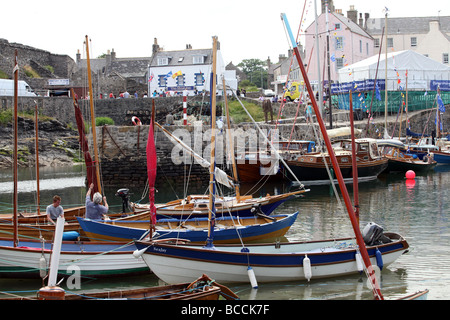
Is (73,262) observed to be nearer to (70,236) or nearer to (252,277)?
(70,236)

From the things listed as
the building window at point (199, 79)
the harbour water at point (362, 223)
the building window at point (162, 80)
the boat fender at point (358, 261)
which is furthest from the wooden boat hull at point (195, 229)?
the building window at point (162, 80)

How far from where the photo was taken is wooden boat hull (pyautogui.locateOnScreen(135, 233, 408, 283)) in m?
11.6

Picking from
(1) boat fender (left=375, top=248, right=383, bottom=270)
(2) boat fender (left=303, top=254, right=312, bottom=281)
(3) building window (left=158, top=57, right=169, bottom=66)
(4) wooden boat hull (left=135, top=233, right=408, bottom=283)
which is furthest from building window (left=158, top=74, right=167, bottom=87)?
(2) boat fender (left=303, top=254, right=312, bottom=281)

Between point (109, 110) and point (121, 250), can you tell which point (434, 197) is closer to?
point (121, 250)

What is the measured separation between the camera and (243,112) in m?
44.1

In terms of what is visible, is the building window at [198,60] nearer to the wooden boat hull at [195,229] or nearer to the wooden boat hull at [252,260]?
the wooden boat hull at [195,229]

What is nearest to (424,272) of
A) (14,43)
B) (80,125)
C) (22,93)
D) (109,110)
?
(80,125)

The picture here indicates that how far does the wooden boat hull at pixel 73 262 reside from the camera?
12.3 meters

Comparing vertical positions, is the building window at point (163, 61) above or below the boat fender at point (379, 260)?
above

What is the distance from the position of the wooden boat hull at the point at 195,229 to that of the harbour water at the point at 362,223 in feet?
4.54

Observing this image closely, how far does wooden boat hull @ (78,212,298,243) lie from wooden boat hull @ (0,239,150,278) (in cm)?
110
